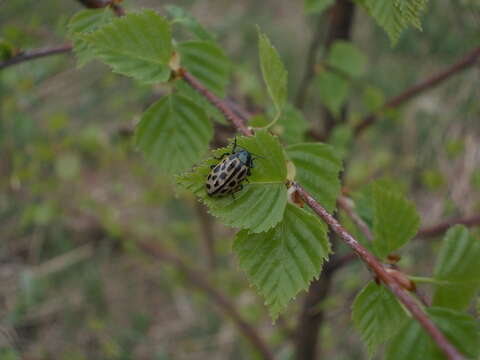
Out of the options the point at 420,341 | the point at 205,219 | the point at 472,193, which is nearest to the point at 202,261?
the point at 205,219

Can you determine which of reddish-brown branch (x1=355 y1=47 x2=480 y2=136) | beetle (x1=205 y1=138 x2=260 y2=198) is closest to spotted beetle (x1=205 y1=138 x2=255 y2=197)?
beetle (x1=205 y1=138 x2=260 y2=198)

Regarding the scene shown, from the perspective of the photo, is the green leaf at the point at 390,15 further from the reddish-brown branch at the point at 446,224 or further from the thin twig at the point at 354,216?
the reddish-brown branch at the point at 446,224

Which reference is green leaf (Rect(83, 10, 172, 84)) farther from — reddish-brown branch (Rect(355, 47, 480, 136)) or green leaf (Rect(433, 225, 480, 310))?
reddish-brown branch (Rect(355, 47, 480, 136))

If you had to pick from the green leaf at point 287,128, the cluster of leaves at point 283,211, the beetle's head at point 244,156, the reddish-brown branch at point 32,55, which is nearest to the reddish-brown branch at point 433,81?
the green leaf at point 287,128

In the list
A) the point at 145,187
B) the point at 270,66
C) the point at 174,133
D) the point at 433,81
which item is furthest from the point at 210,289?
the point at 270,66

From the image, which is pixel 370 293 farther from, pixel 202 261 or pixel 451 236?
pixel 202 261
